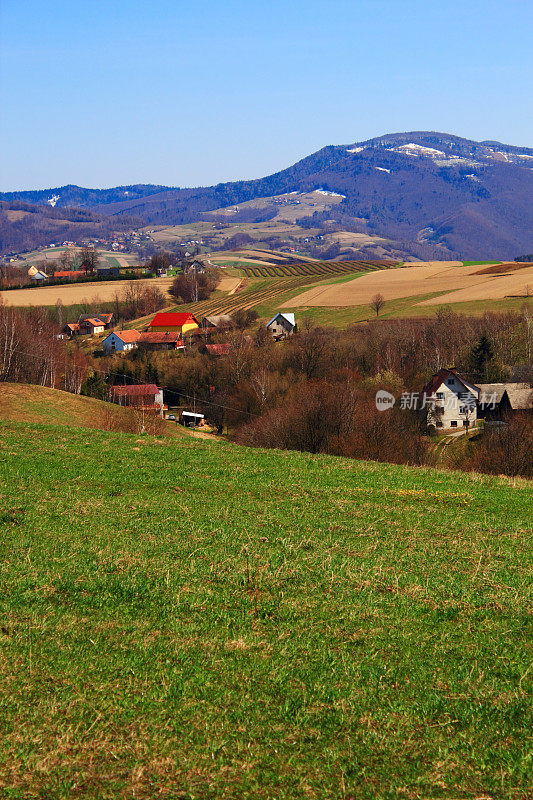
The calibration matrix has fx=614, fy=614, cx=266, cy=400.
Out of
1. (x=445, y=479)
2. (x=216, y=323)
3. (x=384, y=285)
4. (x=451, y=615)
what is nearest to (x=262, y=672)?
(x=451, y=615)

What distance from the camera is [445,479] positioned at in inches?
848

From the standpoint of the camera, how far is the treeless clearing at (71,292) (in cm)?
13800

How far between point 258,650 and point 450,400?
234 feet

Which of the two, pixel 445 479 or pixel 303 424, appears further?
pixel 303 424

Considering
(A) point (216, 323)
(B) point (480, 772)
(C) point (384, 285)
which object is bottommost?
(B) point (480, 772)

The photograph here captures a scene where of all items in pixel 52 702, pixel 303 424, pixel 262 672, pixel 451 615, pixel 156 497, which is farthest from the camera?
pixel 303 424

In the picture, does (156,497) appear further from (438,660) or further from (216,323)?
(216,323)

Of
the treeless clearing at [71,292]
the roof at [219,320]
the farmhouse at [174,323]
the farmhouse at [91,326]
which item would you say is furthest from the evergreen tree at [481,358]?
the treeless clearing at [71,292]

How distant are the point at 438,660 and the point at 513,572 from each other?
159 inches

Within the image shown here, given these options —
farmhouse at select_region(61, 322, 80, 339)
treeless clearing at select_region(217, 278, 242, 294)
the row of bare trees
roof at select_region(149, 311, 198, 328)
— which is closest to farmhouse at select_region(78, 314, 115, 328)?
farmhouse at select_region(61, 322, 80, 339)

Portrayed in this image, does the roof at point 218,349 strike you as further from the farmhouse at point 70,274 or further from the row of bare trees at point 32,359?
the farmhouse at point 70,274

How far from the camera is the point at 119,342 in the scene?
11319 centimetres

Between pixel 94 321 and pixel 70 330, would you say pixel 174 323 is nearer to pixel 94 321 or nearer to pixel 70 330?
pixel 94 321

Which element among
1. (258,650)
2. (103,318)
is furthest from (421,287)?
(258,650)
